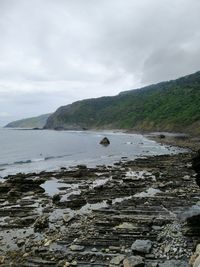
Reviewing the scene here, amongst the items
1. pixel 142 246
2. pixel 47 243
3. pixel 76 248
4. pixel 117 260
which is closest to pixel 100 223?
pixel 76 248

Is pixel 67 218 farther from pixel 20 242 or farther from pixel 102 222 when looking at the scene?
pixel 20 242

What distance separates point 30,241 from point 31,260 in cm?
333

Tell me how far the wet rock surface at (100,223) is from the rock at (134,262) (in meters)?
0.04

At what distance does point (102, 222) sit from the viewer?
88.2 ft

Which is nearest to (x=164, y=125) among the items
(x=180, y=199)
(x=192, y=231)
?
(x=180, y=199)

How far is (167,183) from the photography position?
42.2m

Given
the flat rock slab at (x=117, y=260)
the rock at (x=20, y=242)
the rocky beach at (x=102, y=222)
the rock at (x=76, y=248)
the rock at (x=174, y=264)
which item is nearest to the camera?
the rock at (x=174, y=264)

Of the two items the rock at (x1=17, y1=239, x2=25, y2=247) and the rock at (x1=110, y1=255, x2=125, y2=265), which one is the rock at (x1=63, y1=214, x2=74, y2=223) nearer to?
the rock at (x1=17, y1=239, x2=25, y2=247)

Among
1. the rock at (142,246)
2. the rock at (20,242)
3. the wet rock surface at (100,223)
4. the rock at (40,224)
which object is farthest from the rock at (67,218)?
the rock at (142,246)

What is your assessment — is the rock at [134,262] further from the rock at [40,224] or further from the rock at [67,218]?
the rock at [67,218]

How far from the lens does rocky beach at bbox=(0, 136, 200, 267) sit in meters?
20.9

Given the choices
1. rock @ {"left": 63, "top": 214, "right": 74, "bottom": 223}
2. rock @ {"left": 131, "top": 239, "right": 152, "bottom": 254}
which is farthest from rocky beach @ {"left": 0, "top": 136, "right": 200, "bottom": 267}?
rock @ {"left": 63, "top": 214, "right": 74, "bottom": 223}

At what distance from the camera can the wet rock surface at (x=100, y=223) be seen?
20891 mm

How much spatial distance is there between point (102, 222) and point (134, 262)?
7.70m
